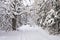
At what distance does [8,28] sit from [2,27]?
201cm

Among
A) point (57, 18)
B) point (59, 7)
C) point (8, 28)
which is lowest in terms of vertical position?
point (8, 28)

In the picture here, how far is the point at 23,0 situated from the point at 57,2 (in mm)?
17957

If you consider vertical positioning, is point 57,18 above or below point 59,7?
below

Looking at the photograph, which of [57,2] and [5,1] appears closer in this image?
[57,2]

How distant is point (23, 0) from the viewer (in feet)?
115

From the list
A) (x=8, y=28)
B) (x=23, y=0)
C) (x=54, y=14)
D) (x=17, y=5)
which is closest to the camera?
(x=54, y=14)

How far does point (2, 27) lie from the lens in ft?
81.4

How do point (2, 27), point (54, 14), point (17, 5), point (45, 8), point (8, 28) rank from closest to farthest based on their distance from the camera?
point (54, 14) → point (2, 27) → point (8, 28) → point (45, 8) → point (17, 5)

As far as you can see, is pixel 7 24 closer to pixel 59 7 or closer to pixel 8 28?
pixel 8 28

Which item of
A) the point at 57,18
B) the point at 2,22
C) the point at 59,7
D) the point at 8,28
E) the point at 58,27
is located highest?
the point at 59,7

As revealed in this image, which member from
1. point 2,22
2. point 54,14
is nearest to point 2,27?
point 2,22

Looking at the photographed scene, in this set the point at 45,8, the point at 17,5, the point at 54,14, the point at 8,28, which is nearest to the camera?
the point at 54,14

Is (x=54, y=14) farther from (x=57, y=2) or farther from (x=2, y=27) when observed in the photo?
(x=2, y=27)

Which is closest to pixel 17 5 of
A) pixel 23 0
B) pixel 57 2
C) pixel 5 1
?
pixel 23 0
